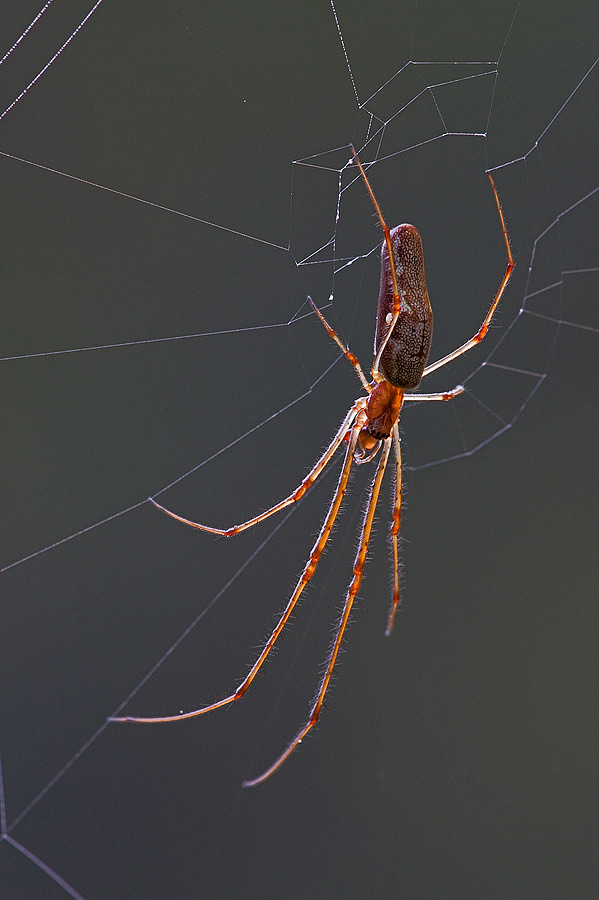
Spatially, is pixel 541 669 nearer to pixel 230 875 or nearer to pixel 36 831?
pixel 230 875

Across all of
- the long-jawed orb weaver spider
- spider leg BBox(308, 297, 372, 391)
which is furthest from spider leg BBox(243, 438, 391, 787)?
spider leg BBox(308, 297, 372, 391)

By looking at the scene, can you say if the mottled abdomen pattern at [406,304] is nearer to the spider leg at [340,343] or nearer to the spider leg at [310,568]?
the spider leg at [340,343]

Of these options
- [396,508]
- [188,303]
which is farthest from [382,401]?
[188,303]

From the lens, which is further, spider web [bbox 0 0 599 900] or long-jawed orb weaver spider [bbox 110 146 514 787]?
spider web [bbox 0 0 599 900]

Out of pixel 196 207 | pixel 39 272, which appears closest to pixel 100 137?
pixel 196 207

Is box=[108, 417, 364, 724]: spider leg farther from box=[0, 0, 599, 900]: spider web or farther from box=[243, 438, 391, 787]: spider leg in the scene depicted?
box=[0, 0, 599, 900]: spider web

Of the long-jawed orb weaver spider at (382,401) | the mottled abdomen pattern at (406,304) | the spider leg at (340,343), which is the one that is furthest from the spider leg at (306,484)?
the mottled abdomen pattern at (406,304)
